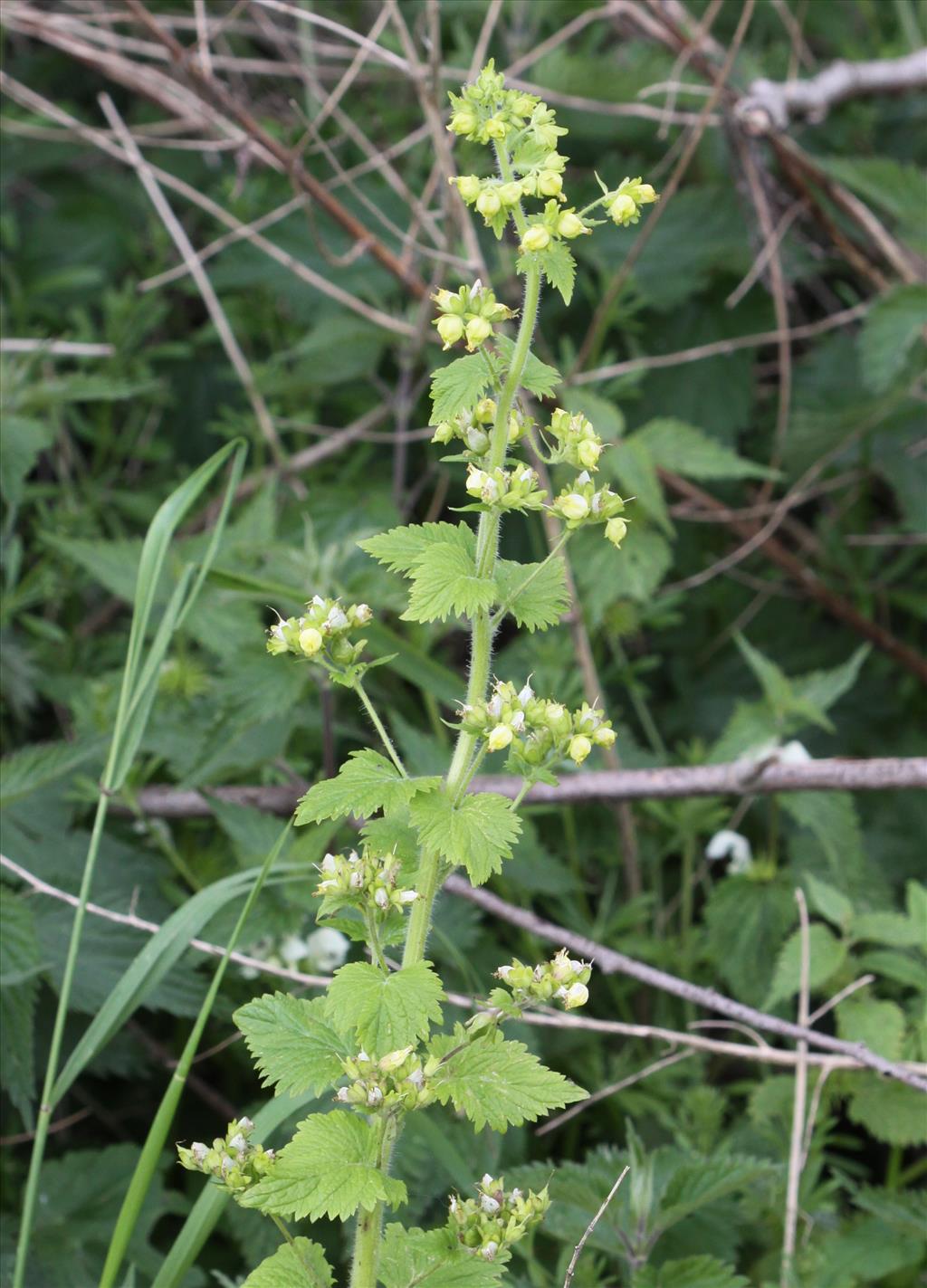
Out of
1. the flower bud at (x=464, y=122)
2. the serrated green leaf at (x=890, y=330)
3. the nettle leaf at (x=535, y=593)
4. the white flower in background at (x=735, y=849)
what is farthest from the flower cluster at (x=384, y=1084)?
the serrated green leaf at (x=890, y=330)

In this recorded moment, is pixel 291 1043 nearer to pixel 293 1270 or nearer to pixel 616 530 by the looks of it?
pixel 293 1270

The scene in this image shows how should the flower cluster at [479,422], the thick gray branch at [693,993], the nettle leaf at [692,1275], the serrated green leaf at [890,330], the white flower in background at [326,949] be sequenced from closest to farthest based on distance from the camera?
the flower cluster at [479,422], the nettle leaf at [692,1275], the thick gray branch at [693,993], the white flower in background at [326,949], the serrated green leaf at [890,330]

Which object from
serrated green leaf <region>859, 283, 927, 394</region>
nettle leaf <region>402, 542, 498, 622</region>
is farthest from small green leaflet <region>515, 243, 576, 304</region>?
serrated green leaf <region>859, 283, 927, 394</region>

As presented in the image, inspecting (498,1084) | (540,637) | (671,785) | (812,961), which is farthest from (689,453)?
(498,1084)

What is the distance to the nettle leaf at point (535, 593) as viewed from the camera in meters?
1.04

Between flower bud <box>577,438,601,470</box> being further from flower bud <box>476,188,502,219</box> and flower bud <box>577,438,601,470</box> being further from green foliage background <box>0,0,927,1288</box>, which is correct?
green foliage background <box>0,0,927,1288</box>

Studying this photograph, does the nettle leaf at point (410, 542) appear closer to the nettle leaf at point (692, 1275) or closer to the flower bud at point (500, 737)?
the flower bud at point (500, 737)

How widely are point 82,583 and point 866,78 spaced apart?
1.98 metres

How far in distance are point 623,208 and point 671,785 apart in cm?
106

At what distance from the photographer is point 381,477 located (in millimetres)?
2658

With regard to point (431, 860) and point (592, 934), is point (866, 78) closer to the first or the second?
point (592, 934)

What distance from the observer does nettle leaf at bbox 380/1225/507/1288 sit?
100 centimetres

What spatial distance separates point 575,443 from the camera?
3.31 ft

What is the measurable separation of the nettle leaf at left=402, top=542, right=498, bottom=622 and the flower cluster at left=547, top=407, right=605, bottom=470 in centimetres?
11
